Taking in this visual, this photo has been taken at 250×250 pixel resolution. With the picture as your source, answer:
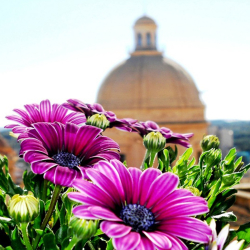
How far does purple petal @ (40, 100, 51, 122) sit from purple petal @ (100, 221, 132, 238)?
0.88ft

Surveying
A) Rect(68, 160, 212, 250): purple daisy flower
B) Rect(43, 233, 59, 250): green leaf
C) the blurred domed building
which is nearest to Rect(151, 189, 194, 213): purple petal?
Rect(68, 160, 212, 250): purple daisy flower

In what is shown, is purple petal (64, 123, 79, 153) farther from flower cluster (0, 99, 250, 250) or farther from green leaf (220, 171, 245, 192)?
green leaf (220, 171, 245, 192)

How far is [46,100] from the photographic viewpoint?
0.60 metres

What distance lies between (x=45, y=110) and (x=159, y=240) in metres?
0.30

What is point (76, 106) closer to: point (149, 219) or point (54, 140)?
point (54, 140)

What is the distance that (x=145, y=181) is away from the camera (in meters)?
0.43

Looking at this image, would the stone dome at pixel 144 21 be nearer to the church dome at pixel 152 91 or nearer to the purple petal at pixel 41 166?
the church dome at pixel 152 91

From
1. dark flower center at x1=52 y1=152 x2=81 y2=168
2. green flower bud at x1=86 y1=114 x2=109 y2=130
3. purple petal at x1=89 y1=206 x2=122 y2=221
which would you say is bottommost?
purple petal at x1=89 y1=206 x2=122 y2=221

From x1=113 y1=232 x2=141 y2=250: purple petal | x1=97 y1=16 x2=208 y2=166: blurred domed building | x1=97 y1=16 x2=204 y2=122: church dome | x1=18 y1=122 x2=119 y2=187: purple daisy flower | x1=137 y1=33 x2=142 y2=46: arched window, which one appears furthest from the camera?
x1=137 y1=33 x2=142 y2=46: arched window

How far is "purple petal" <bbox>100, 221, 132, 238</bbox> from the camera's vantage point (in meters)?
0.34

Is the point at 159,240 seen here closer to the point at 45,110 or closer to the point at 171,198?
the point at 171,198

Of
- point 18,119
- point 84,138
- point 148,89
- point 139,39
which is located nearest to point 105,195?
point 84,138

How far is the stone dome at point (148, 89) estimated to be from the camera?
11.7 m

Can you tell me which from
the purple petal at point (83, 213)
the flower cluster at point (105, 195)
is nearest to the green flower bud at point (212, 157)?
the flower cluster at point (105, 195)
